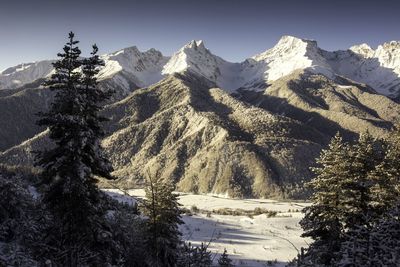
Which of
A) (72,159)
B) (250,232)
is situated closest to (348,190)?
(72,159)

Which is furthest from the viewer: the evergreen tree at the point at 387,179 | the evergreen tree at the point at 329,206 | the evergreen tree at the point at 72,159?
the evergreen tree at the point at 329,206

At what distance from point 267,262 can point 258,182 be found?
60.3 meters

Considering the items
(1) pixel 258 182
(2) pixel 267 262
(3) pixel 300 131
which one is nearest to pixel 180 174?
(1) pixel 258 182

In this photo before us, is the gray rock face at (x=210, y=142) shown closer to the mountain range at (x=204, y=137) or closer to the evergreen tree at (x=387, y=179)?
the mountain range at (x=204, y=137)

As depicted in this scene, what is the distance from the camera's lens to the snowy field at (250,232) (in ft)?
156

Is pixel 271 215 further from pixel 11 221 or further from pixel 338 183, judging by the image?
pixel 11 221

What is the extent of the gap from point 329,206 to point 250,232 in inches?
1494

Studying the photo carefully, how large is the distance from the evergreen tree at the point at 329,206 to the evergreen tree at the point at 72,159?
1241 centimetres

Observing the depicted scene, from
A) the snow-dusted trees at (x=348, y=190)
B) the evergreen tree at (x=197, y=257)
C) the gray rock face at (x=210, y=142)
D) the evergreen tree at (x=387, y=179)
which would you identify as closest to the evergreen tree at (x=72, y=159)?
the evergreen tree at (x=197, y=257)

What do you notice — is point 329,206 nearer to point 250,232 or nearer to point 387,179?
point 387,179

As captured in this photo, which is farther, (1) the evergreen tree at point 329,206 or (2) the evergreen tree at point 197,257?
(1) the evergreen tree at point 329,206

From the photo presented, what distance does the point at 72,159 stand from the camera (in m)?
17.6

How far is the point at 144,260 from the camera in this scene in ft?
93.9

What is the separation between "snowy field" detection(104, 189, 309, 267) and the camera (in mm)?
47562
